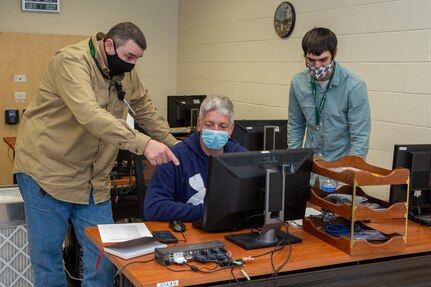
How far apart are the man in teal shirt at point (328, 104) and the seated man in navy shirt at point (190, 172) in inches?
29.3

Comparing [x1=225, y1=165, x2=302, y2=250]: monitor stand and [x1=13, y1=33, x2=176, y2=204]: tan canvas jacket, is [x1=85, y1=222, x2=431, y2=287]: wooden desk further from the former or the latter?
[x1=13, y1=33, x2=176, y2=204]: tan canvas jacket

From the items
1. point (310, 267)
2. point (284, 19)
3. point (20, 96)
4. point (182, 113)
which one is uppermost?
point (284, 19)

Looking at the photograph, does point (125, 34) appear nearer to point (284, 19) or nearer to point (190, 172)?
point (190, 172)

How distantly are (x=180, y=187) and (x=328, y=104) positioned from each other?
112cm

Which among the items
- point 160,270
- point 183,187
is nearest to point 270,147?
point 183,187

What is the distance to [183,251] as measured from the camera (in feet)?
6.24

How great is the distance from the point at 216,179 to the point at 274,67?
2862 mm

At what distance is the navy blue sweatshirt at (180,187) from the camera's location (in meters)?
2.37

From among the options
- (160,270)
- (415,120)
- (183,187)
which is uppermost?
(415,120)

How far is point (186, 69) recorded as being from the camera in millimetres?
6543

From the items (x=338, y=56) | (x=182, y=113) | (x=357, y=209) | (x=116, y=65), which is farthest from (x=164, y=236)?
(x=182, y=113)

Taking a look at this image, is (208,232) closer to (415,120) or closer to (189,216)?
(189,216)

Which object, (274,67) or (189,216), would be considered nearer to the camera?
(189,216)

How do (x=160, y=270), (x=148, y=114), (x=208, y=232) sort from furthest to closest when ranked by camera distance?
(x=148, y=114) → (x=208, y=232) → (x=160, y=270)
